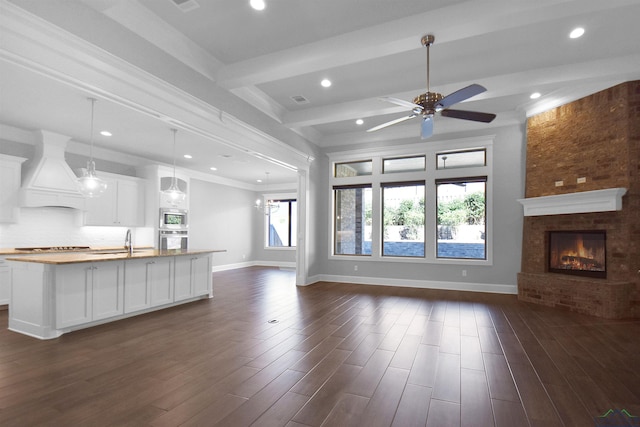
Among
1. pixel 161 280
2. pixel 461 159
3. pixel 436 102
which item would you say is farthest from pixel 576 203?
pixel 161 280

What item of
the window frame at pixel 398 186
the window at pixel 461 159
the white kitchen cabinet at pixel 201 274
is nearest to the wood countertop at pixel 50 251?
the white kitchen cabinet at pixel 201 274

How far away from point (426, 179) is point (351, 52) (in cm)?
→ 377

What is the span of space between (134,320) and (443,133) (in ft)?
20.2

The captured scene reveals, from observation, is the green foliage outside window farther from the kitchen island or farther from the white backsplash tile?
the white backsplash tile

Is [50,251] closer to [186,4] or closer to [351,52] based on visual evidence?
[186,4]

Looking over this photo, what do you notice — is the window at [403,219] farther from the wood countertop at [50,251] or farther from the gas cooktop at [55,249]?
the gas cooktop at [55,249]

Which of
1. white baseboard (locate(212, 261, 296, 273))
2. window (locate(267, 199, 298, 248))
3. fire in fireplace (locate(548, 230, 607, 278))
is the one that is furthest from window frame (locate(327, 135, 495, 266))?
window (locate(267, 199, 298, 248))

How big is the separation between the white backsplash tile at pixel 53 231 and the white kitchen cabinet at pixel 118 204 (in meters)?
0.27

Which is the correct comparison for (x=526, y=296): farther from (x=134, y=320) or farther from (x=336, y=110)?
(x=134, y=320)

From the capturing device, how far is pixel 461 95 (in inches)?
119

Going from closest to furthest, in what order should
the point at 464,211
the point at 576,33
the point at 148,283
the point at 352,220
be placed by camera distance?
the point at 576,33 < the point at 148,283 < the point at 464,211 < the point at 352,220

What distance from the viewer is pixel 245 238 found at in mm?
10773

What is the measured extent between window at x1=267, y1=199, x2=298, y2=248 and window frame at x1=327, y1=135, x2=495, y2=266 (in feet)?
12.3

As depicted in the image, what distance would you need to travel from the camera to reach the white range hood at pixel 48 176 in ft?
17.4
